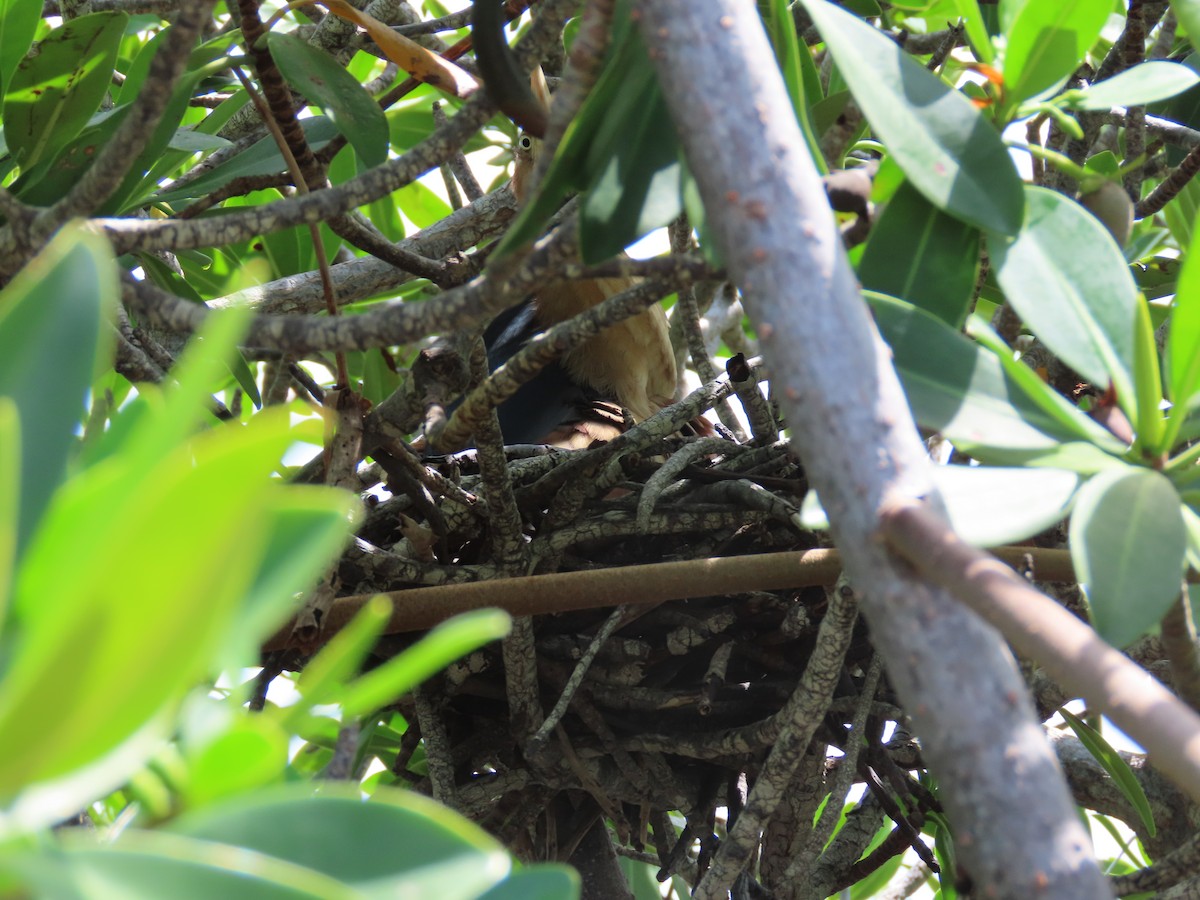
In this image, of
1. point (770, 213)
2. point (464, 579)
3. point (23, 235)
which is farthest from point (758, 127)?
point (464, 579)

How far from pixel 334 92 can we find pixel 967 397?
0.60 metres

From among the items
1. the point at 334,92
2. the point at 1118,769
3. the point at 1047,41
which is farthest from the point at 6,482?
the point at 1118,769

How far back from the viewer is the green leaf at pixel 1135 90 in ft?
2.21

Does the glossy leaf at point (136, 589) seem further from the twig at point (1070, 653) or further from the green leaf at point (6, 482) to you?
the twig at point (1070, 653)

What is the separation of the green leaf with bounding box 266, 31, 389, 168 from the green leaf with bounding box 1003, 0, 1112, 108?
0.49m

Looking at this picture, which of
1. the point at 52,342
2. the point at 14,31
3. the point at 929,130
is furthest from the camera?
the point at 14,31

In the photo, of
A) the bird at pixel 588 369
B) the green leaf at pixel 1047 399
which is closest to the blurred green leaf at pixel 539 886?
the green leaf at pixel 1047 399

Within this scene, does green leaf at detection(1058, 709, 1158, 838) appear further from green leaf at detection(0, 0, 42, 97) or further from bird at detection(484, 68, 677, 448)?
green leaf at detection(0, 0, 42, 97)

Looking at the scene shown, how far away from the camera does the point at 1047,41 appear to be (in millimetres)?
655

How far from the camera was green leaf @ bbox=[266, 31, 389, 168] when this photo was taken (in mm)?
898

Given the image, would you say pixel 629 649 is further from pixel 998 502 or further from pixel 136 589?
pixel 136 589

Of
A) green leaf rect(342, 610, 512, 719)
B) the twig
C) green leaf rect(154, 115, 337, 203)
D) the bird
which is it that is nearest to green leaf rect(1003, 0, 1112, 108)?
the twig

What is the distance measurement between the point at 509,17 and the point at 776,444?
1.81 ft

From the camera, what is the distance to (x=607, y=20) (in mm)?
582
